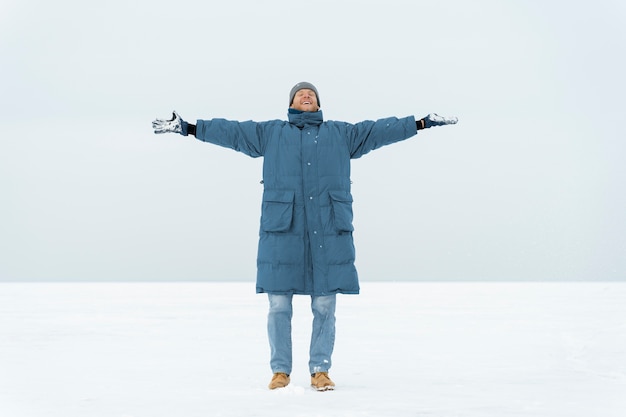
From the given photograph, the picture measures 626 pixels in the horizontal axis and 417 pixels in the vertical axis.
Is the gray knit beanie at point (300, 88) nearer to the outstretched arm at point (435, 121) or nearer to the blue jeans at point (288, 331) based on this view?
the outstretched arm at point (435, 121)

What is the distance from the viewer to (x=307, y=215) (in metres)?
5.00

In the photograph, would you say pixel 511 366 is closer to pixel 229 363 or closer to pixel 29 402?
pixel 229 363

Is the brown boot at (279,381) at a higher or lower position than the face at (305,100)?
lower

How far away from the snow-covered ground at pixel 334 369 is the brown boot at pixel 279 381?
55mm

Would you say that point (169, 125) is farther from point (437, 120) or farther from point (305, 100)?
point (437, 120)

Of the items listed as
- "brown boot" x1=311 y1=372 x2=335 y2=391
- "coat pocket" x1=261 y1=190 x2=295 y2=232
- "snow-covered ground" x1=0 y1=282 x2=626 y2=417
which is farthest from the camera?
"coat pocket" x1=261 y1=190 x2=295 y2=232

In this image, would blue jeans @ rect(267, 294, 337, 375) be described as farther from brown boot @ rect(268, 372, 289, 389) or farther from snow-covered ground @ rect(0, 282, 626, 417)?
snow-covered ground @ rect(0, 282, 626, 417)

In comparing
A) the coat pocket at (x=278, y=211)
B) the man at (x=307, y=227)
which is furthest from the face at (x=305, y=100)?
the coat pocket at (x=278, y=211)

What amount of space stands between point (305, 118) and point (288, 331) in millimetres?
1341

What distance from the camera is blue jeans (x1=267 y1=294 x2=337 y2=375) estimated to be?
196 inches

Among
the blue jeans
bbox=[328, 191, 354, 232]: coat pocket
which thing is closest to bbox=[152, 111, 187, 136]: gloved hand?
bbox=[328, 191, 354, 232]: coat pocket

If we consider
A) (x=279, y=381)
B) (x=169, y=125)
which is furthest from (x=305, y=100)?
(x=279, y=381)

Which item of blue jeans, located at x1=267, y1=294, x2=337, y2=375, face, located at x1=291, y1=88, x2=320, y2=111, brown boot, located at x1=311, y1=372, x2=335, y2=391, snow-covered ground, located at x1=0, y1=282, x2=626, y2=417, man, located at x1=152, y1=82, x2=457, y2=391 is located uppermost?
face, located at x1=291, y1=88, x2=320, y2=111

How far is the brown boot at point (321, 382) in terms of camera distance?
4801 millimetres
